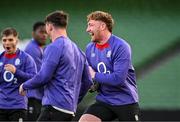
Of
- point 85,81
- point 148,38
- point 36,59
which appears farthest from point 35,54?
point 148,38

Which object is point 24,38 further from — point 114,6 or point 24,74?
point 24,74

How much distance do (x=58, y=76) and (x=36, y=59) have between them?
3.73m

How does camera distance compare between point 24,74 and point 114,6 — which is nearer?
point 24,74

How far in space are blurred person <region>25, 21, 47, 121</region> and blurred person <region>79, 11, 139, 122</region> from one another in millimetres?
2368

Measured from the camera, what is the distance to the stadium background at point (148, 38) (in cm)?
1377

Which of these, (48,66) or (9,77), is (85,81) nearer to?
(48,66)

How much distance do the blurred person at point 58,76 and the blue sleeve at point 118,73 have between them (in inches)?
23.1

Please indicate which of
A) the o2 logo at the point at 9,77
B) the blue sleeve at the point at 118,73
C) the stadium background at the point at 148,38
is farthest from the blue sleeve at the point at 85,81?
the stadium background at the point at 148,38

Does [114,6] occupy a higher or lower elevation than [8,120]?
higher

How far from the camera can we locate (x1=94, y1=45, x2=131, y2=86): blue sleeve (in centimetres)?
811

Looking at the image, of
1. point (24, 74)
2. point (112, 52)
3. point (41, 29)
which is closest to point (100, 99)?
point (112, 52)

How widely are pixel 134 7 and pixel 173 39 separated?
1.05 metres

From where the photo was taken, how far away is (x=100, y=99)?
8461 millimetres

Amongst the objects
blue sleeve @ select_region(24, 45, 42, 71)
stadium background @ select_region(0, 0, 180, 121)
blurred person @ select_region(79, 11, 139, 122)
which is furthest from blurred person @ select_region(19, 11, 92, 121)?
stadium background @ select_region(0, 0, 180, 121)
